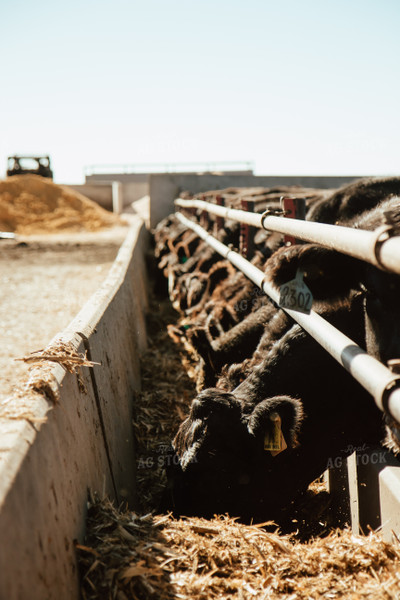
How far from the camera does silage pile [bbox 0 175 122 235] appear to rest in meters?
23.1

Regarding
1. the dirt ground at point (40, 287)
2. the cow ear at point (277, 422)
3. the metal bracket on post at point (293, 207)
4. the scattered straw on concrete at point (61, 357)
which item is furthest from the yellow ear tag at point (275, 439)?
the metal bracket on post at point (293, 207)

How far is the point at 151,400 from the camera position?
4961 mm

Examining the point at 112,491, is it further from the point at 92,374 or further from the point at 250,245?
the point at 250,245

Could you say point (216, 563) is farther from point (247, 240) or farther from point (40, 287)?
point (40, 287)

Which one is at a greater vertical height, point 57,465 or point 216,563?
point 57,465

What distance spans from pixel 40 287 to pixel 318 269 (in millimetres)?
7481

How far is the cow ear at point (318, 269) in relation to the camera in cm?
303

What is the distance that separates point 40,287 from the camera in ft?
32.1

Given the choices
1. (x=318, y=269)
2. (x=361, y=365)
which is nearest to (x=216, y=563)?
(x=361, y=365)

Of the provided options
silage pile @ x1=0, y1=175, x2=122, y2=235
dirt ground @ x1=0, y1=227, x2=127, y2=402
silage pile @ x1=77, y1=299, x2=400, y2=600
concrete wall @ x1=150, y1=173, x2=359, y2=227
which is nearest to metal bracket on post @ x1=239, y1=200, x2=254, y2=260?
dirt ground @ x1=0, y1=227, x2=127, y2=402

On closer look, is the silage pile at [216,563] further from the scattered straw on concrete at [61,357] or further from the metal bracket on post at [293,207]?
the metal bracket on post at [293,207]

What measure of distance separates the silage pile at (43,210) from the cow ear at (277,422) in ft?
66.5

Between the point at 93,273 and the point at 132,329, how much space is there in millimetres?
5913

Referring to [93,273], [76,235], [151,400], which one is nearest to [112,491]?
[151,400]
